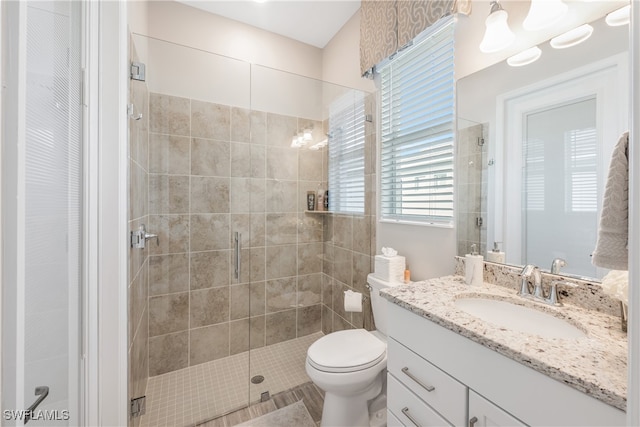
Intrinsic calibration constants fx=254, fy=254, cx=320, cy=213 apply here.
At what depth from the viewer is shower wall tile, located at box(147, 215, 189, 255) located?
178 centimetres

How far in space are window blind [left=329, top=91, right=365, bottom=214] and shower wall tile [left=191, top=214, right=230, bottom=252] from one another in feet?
2.92

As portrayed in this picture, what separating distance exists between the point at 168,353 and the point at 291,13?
2.84 meters

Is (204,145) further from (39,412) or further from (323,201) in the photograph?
(39,412)

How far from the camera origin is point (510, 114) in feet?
3.81

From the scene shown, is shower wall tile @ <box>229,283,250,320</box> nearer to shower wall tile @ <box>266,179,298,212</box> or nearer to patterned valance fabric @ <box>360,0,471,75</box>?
shower wall tile @ <box>266,179,298,212</box>

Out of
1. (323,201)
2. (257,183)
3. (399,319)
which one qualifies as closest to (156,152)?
(257,183)

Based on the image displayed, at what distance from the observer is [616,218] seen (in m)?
0.61

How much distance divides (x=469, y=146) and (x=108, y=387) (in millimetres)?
2054

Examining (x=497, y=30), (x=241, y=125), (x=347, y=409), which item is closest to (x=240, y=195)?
(x=241, y=125)

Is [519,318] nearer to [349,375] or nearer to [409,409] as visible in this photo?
[409,409]

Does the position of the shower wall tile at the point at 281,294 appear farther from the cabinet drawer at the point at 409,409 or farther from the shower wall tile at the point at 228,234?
the cabinet drawer at the point at 409,409

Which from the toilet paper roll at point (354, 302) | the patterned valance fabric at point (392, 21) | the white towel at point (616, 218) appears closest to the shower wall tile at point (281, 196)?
the toilet paper roll at point (354, 302)

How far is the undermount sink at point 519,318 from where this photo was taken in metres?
0.88

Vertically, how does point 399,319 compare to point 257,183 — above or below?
below
